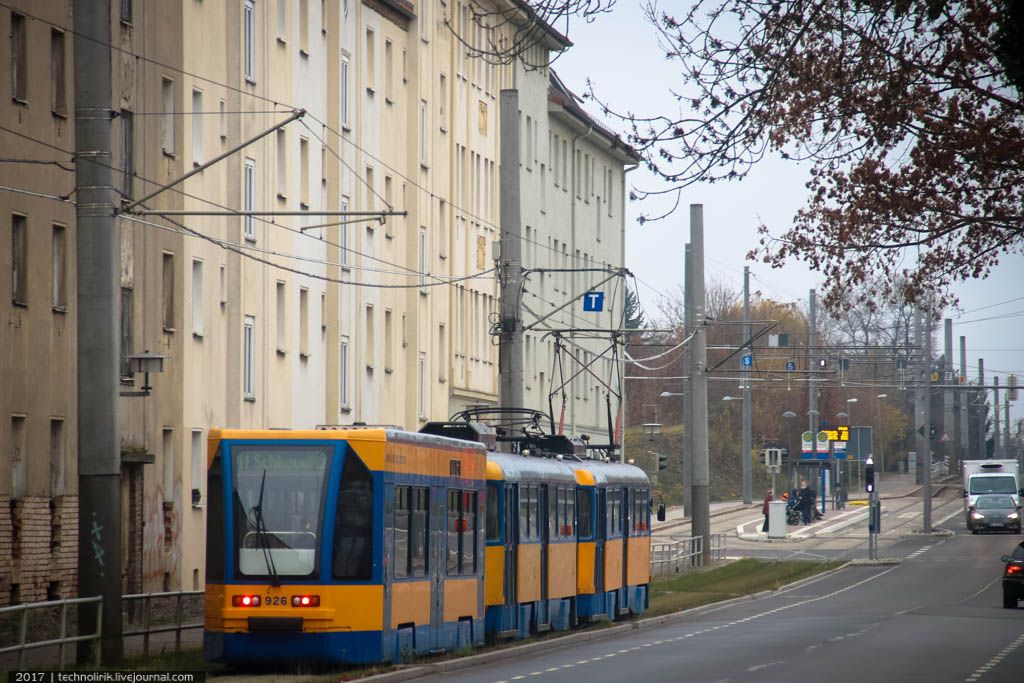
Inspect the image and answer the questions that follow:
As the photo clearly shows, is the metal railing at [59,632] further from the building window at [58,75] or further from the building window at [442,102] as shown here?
the building window at [442,102]

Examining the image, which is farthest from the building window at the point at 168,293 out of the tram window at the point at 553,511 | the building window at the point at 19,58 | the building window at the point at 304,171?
the tram window at the point at 553,511

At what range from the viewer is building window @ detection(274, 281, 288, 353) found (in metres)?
48.0

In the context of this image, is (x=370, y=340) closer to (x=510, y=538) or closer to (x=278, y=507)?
(x=510, y=538)

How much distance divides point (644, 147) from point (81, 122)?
8062 mm

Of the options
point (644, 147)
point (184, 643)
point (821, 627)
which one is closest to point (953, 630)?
point (821, 627)

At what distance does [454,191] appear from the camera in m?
64.1

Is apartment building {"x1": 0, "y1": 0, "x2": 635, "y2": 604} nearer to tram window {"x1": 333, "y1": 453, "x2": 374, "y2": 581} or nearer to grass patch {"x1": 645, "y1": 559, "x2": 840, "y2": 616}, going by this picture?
tram window {"x1": 333, "y1": 453, "x2": 374, "y2": 581}

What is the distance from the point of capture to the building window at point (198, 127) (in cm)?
4281

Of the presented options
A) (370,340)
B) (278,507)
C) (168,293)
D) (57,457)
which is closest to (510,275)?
(57,457)

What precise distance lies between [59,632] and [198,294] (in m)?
23.5

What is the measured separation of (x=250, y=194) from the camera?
45469 millimetres

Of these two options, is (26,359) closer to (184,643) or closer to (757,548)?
(184,643)

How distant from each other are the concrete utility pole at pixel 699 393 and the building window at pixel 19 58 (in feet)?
80.6

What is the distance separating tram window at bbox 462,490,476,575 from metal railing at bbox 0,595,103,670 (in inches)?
258
